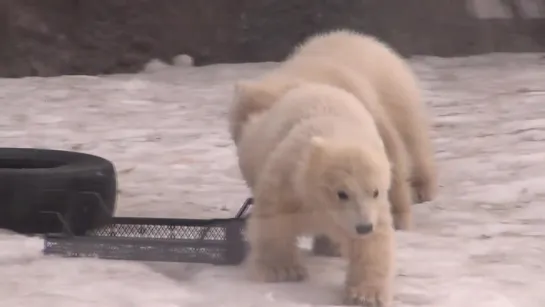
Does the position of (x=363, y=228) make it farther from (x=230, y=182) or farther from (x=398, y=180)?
(x=230, y=182)

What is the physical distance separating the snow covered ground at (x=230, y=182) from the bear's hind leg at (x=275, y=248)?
23 millimetres

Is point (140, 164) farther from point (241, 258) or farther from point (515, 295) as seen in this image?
point (515, 295)

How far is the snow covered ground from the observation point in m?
1.34

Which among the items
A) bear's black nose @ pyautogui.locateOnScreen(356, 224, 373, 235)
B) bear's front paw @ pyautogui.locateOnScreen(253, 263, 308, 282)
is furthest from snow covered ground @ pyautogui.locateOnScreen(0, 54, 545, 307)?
bear's black nose @ pyautogui.locateOnScreen(356, 224, 373, 235)

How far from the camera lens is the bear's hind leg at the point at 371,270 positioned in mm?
1280

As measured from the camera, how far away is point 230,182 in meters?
2.00

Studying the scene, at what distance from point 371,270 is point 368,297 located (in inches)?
1.6

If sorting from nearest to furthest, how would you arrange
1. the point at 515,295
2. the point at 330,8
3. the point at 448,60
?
the point at 515,295 → the point at 448,60 → the point at 330,8

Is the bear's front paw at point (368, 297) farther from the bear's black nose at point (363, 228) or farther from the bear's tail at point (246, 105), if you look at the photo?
the bear's tail at point (246, 105)

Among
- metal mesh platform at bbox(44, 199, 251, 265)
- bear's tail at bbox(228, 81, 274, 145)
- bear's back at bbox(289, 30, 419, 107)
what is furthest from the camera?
bear's back at bbox(289, 30, 419, 107)

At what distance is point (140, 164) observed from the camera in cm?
227

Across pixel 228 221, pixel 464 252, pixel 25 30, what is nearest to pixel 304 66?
pixel 228 221

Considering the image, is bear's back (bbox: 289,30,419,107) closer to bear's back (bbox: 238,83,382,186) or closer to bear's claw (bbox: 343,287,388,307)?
bear's back (bbox: 238,83,382,186)

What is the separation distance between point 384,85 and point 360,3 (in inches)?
90.1
